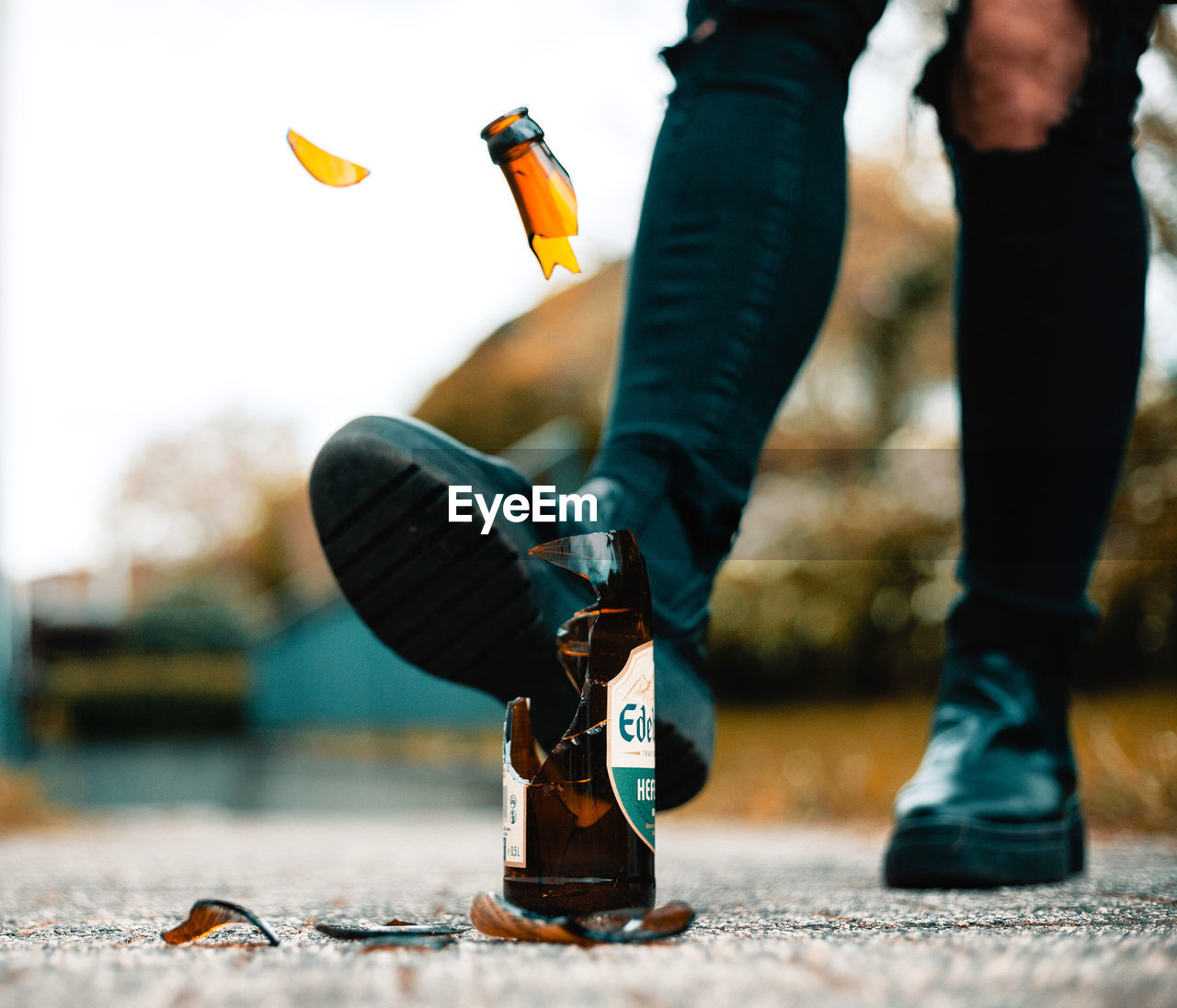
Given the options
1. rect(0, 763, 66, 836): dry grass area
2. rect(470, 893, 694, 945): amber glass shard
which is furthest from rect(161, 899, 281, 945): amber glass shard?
rect(0, 763, 66, 836): dry grass area

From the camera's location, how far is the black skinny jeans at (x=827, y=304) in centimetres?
90

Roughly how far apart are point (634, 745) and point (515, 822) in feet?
0.29

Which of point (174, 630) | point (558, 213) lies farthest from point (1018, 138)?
point (174, 630)

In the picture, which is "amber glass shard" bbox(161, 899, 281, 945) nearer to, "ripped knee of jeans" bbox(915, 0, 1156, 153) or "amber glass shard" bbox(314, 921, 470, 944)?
"amber glass shard" bbox(314, 921, 470, 944)

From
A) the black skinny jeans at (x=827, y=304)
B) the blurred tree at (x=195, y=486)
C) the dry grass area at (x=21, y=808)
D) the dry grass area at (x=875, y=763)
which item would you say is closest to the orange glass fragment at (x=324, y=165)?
the black skinny jeans at (x=827, y=304)

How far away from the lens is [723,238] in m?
0.91

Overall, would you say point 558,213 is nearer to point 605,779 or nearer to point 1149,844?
point 605,779

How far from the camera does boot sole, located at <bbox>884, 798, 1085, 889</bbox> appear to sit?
97cm

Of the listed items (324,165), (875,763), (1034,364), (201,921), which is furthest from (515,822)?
(875,763)

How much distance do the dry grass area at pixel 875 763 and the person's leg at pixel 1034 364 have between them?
0.87 meters

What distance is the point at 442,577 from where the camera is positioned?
0.82 metres

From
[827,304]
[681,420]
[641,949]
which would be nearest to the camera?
[641,949]

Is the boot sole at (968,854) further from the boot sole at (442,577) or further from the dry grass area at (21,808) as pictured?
the dry grass area at (21,808)

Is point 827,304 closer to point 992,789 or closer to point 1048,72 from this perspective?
point 1048,72
